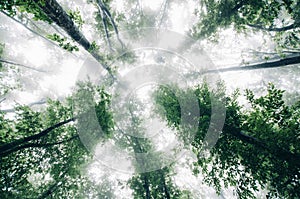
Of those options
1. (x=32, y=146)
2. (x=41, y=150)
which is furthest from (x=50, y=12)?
(x=41, y=150)

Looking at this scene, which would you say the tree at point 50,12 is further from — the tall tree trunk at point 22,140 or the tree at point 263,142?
the tree at point 263,142

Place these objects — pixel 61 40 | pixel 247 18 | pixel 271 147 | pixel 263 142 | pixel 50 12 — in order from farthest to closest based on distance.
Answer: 1. pixel 247 18
2. pixel 50 12
3. pixel 61 40
4. pixel 263 142
5. pixel 271 147

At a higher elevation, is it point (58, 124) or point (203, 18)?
point (203, 18)

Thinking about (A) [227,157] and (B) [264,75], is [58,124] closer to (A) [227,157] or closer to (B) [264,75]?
(A) [227,157]

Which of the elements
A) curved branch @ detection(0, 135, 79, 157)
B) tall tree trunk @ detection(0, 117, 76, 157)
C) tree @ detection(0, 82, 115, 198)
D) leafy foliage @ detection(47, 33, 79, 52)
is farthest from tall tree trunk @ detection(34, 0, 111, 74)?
curved branch @ detection(0, 135, 79, 157)

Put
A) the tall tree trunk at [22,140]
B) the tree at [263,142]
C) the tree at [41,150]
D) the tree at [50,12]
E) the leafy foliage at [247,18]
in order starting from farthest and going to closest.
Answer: the leafy foliage at [247,18] < the tree at [41,150] < the tall tree trunk at [22,140] < the tree at [263,142] < the tree at [50,12]

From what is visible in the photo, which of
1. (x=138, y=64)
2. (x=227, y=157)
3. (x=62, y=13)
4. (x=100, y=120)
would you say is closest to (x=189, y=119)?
(x=227, y=157)

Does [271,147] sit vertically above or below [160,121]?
above

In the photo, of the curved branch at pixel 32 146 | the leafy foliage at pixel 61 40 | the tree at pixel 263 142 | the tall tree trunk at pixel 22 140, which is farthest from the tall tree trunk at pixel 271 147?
the tall tree trunk at pixel 22 140

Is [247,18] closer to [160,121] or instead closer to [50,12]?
[160,121]

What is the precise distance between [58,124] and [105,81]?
787cm

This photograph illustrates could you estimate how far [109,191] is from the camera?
1263 cm

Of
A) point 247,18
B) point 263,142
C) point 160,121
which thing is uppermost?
point 247,18

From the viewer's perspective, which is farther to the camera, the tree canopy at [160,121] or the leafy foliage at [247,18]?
the leafy foliage at [247,18]
